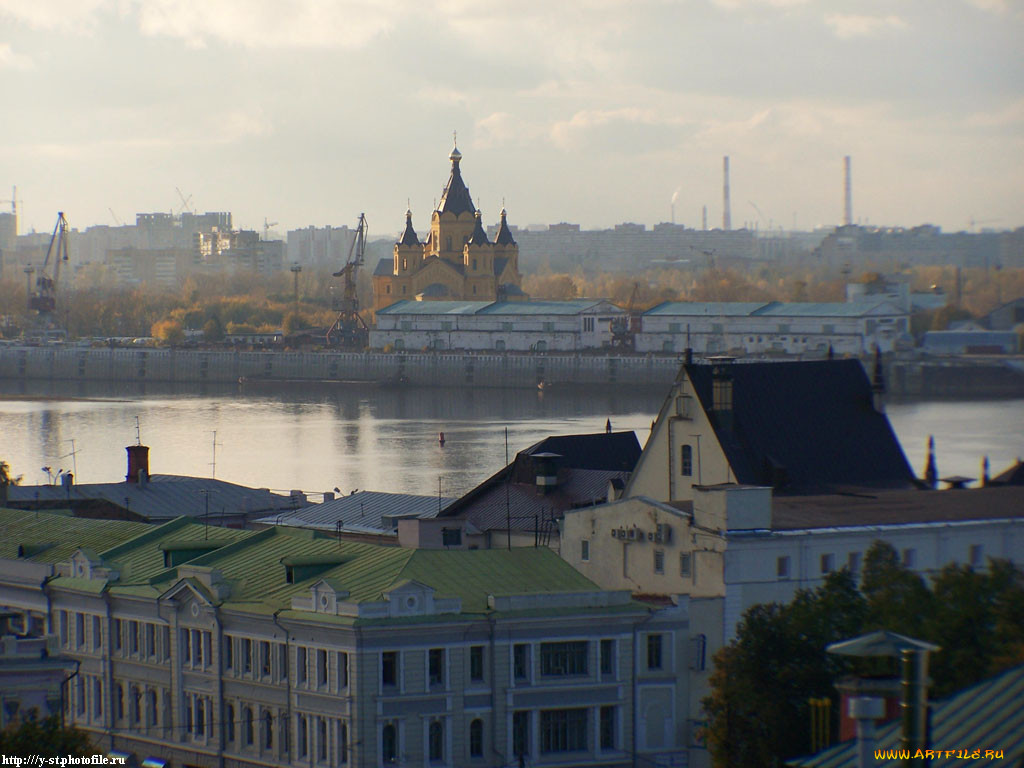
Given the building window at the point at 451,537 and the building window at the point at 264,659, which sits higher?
the building window at the point at 451,537

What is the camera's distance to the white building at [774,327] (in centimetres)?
5178

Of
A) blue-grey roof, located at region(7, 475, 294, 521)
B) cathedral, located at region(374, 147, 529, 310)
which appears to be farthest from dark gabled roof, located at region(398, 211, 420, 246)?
blue-grey roof, located at region(7, 475, 294, 521)

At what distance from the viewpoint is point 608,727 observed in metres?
9.55

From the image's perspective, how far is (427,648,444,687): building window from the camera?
9.17 meters

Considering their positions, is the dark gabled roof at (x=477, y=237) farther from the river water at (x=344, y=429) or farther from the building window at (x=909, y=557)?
the building window at (x=909, y=557)

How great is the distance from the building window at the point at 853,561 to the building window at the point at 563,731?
2.04m

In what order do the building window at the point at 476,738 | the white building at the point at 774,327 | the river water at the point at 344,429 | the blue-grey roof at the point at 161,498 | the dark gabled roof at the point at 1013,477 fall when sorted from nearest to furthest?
the building window at the point at 476,738
the dark gabled roof at the point at 1013,477
the blue-grey roof at the point at 161,498
the river water at the point at 344,429
the white building at the point at 774,327

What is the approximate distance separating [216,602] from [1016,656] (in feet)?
13.9

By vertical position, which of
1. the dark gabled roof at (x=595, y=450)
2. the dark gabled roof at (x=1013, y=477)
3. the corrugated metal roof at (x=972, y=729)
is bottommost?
the dark gabled roof at (x=1013, y=477)

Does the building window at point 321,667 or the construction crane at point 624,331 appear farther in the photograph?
the construction crane at point 624,331

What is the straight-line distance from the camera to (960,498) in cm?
A: 1218

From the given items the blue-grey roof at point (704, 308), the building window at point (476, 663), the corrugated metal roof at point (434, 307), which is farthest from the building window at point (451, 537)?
the corrugated metal roof at point (434, 307)

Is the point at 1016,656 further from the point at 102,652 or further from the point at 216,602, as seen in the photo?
the point at 102,652

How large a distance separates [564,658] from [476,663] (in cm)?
44
